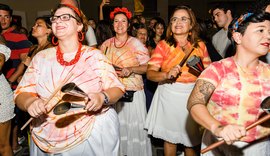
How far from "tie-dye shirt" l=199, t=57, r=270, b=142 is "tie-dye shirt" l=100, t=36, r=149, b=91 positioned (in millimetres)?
1874

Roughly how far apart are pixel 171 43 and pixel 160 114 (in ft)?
2.72

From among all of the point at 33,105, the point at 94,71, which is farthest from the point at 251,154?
the point at 33,105

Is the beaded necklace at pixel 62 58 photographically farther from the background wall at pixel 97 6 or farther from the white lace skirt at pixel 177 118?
the background wall at pixel 97 6

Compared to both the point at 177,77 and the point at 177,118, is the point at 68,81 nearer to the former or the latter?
the point at 177,77

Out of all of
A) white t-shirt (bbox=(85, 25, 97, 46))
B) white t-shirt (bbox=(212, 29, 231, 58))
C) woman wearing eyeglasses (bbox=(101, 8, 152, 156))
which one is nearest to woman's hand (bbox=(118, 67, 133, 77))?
woman wearing eyeglasses (bbox=(101, 8, 152, 156))

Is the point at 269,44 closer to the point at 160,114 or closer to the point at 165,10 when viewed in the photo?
the point at 160,114

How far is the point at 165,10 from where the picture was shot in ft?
51.9

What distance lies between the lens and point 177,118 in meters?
3.41

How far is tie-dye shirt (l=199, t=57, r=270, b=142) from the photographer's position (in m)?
2.02

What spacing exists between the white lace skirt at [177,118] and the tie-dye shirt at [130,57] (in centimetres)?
48

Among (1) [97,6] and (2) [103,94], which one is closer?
(2) [103,94]

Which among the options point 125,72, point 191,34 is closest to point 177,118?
point 125,72

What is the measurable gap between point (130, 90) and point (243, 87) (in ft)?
6.59

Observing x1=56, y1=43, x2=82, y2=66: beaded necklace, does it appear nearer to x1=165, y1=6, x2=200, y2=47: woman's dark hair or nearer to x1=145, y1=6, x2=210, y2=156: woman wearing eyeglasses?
x1=145, y1=6, x2=210, y2=156: woman wearing eyeglasses
